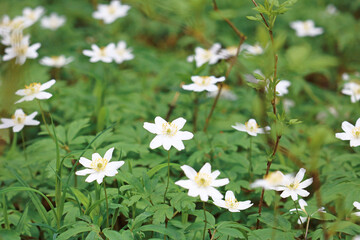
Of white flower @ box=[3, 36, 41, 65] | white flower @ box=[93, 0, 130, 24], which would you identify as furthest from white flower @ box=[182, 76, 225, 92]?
white flower @ box=[93, 0, 130, 24]

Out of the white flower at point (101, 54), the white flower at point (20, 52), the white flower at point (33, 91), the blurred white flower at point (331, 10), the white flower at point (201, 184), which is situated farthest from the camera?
the blurred white flower at point (331, 10)

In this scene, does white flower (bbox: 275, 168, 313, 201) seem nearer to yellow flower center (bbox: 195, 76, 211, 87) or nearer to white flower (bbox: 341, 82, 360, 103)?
yellow flower center (bbox: 195, 76, 211, 87)

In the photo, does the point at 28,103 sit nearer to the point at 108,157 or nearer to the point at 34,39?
the point at 108,157

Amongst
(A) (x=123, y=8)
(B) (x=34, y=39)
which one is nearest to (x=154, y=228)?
(A) (x=123, y=8)

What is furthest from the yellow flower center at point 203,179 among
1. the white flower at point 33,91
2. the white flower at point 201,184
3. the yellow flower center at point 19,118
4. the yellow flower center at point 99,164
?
the yellow flower center at point 19,118

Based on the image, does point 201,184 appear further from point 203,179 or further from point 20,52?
point 20,52

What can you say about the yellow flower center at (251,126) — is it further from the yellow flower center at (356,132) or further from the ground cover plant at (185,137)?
the yellow flower center at (356,132)
